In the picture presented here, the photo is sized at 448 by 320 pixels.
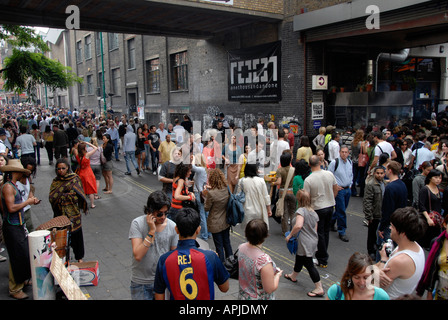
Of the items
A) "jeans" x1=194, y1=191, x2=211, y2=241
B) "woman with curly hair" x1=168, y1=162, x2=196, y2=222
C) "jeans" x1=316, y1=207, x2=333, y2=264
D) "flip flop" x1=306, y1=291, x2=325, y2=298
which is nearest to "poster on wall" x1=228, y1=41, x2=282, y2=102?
"jeans" x1=194, y1=191, x2=211, y2=241

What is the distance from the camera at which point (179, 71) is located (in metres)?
22.6

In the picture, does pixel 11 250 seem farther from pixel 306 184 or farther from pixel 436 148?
pixel 436 148

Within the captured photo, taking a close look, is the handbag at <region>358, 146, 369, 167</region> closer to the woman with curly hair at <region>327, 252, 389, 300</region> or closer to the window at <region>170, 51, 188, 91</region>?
the woman with curly hair at <region>327, 252, 389, 300</region>

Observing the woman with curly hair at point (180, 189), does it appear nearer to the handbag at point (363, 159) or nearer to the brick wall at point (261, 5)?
the handbag at point (363, 159)

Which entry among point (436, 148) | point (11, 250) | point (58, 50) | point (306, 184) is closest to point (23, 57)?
point (11, 250)

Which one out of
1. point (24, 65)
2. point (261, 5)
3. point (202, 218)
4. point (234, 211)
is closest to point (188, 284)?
point (234, 211)

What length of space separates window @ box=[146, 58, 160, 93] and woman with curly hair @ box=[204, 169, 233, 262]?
20.6 m

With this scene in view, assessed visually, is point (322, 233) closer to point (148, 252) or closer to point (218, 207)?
point (218, 207)

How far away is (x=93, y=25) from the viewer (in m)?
15.4

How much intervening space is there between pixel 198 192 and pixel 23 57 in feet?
47.7

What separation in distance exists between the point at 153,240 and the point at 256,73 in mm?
13712

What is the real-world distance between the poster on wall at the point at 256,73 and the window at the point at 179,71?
5.03 m

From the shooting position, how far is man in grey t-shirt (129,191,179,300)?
3570 mm

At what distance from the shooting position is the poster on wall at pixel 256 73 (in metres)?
15.2
